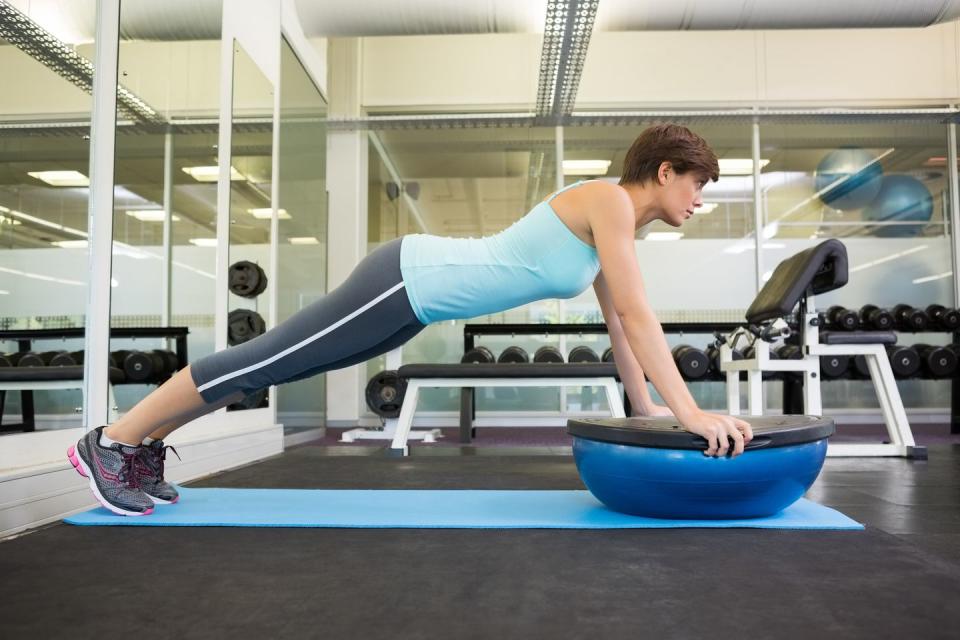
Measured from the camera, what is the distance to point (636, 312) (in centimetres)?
143

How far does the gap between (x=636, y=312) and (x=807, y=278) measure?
6.09ft

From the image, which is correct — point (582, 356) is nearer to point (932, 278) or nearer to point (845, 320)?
point (845, 320)

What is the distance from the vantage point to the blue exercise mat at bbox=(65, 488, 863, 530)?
151cm

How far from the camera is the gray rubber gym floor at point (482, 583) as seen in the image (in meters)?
0.90

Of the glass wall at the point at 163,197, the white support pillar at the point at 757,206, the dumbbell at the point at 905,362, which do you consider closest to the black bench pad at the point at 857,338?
the dumbbell at the point at 905,362

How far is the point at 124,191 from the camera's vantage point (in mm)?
2506

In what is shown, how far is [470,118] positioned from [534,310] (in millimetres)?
1780

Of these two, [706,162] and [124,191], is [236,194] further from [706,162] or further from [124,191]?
[706,162]

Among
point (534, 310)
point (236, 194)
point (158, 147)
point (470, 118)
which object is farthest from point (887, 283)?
point (158, 147)

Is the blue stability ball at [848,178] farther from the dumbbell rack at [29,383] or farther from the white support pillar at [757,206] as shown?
the dumbbell rack at [29,383]

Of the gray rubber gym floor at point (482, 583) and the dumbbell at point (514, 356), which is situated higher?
the dumbbell at point (514, 356)

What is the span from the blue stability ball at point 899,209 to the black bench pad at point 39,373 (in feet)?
20.4

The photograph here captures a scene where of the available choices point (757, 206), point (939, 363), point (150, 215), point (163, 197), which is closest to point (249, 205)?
point (163, 197)

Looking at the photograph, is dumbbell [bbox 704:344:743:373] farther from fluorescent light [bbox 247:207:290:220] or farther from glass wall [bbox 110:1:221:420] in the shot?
glass wall [bbox 110:1:221:420]
